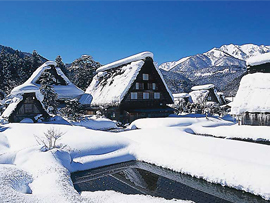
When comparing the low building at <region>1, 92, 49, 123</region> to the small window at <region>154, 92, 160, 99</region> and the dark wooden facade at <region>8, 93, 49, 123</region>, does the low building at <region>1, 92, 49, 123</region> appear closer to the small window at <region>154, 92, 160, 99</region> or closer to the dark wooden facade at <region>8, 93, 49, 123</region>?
the dark wooden facade at <region>8, 93, 49, 123</region>

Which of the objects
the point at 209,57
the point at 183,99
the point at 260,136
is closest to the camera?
the point at 260,136

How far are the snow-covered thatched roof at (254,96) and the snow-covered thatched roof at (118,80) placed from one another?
9.27 metres

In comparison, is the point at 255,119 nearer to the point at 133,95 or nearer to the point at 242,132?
the point at 242,132

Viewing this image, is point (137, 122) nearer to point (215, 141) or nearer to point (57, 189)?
point (215, 141)

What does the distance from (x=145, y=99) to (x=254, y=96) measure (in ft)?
38.7

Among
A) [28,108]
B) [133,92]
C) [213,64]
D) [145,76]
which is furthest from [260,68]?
[213,64]

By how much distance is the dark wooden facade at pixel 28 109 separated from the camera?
17.4 meters

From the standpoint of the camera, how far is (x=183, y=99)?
39.8 meters

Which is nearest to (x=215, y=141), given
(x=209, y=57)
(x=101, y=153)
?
(x=101, y=153)

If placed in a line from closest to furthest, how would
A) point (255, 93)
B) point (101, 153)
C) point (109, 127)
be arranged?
point (101, 153)
point (255, 93)
point (109, 127)

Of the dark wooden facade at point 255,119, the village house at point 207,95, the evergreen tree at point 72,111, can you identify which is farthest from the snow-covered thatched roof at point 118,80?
the village house at point 207,95

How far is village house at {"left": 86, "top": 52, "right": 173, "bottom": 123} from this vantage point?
2164 centimetres

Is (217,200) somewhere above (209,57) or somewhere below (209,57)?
below

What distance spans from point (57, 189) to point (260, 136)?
13658mm
